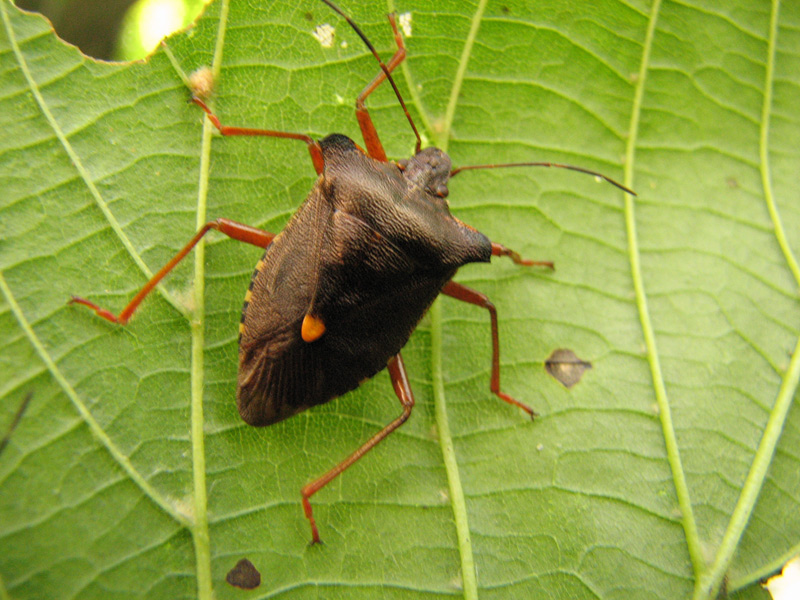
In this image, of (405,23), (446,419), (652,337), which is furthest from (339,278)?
(652,337)

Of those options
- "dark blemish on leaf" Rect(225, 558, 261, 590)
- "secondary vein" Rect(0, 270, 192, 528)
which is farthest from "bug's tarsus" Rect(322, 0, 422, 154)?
"dark blemish on leaf" Rect(225, 558, 261, 590)

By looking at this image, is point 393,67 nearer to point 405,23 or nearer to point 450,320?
point 405,23

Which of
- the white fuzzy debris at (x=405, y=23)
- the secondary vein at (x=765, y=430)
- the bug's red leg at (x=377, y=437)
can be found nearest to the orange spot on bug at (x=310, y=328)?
the bug's red leg at (x=377, y=437)

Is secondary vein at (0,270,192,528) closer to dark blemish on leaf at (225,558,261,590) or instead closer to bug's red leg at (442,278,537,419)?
dark blemish on leaf at (225,558,261,590)

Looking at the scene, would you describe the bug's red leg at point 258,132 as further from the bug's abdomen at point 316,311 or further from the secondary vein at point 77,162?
the secondary vein at point 77,162

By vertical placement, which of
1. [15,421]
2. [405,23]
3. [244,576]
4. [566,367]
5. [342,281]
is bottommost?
[244,576]

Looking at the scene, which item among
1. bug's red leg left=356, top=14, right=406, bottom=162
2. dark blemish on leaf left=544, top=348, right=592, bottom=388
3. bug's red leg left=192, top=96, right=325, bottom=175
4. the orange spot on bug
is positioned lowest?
dark blemish on leaf left=544, top=348, right=592, bottom=388

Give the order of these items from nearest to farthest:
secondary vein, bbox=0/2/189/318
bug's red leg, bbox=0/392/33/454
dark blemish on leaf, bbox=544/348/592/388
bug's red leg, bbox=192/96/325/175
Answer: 1. bug's red leg, bbox=0/392/33/454
2. secondary vein, bbox=0/2/189/318
3. bug's red leg, bbox=192/96/325/175
4. dark blemish on leaf, bbox=544/348/592/388

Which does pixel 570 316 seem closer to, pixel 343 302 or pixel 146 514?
pixel 343 302
